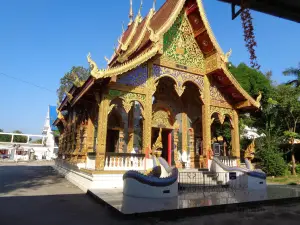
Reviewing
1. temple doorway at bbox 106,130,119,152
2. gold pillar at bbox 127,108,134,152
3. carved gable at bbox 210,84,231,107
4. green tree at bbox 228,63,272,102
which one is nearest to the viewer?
gold pillar at bbox 127,108,134,152

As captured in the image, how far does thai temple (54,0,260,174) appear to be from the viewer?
8.57 metres

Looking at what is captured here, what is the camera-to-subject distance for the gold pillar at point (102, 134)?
789cm

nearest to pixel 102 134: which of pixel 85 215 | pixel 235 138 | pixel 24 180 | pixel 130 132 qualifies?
pixel 130 132

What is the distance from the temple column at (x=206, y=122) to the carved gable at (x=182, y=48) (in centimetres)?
85

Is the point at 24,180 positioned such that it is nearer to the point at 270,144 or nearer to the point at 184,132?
the point at 184,132

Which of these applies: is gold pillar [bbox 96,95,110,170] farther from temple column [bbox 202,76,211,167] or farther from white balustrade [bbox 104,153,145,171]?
temple column [bbox 202,76,211,167]

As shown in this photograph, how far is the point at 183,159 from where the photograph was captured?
1164cm

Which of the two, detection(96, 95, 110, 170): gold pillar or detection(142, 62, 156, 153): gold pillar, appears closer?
detection(96, 95, 110, 170): gold pillar

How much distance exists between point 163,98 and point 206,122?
8.60ft

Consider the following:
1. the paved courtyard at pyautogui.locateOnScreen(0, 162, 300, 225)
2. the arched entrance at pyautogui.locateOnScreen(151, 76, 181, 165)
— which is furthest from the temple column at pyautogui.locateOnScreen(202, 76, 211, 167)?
the paved courtyard at pyautogui.locateOnScreen(0, 162, 300, 225)

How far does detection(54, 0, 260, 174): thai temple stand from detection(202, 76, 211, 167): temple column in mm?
Result: 43

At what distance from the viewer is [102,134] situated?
816 centimetres

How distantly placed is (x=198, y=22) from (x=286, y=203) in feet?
25.9

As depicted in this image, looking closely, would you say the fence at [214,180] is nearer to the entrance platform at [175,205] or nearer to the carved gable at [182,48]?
the entrance platform at [175,205]
